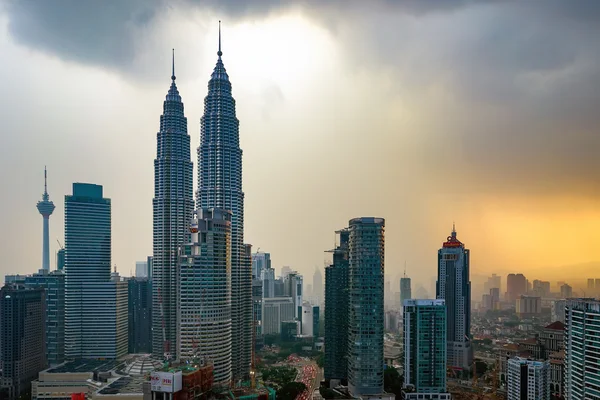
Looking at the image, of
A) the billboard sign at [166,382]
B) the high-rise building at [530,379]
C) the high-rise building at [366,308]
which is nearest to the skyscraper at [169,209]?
the billboard sign at [166,382]

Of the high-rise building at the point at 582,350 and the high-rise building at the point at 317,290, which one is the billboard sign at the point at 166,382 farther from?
the high-rise building at the point at 317,290

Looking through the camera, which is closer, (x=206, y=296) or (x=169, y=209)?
(x=206, y=296)

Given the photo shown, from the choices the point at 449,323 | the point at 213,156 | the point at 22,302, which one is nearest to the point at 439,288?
the point at 449,323

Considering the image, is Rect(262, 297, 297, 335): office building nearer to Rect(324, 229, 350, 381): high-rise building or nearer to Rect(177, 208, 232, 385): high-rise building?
Rect(324, 229, 350, 381): high-rise building

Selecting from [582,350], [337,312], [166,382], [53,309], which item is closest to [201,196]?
[337,312]

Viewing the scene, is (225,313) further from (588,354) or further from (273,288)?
(273,288)

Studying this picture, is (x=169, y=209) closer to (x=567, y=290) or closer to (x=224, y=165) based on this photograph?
(x=224, y=165)
